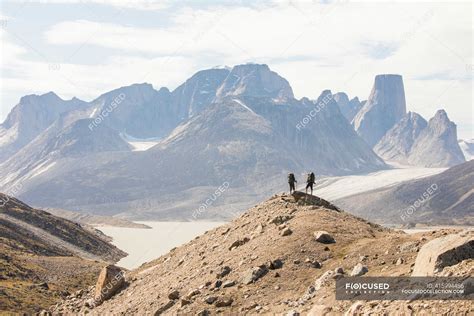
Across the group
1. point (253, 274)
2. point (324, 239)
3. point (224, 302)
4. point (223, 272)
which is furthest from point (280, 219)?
point (224, 302)

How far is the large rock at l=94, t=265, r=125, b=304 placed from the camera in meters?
44.0

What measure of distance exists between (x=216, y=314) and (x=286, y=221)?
12670 millimetres

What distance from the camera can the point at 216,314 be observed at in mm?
30672

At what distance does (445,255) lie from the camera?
83.5 ft

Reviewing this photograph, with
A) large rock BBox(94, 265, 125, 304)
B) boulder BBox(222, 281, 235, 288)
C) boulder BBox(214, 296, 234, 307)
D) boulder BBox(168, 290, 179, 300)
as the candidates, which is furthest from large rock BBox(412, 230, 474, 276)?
large rock BBox(94, 265, 125, 304)

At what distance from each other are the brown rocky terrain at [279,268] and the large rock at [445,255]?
0.61 metres

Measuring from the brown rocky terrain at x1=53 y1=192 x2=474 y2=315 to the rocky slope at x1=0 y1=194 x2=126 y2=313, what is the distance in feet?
129

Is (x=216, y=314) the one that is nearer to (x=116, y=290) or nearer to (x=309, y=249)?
(x=309, y=249)

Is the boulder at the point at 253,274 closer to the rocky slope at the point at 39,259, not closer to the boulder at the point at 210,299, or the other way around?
the boulder at the point at 210,299

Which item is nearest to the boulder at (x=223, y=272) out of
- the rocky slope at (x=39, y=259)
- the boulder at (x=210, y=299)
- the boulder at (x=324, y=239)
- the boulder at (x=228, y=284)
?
the boulder at (x=228, y=284)

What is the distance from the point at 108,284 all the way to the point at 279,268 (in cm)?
1675

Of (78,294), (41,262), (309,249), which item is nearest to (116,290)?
(78,294)

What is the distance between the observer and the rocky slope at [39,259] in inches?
3223

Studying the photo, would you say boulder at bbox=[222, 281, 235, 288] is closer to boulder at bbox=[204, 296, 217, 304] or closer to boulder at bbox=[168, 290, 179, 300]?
boulder at bbox=[204, 296, 217, 304]
